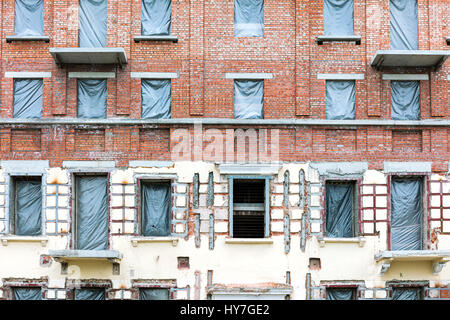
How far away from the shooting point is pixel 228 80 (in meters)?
14.9

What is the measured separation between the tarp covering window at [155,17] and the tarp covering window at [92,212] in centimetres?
506

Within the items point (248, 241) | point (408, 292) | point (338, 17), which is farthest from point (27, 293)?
point (338, 17)

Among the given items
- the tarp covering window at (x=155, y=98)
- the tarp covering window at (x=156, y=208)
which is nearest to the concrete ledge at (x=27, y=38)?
the tarp covering window at (x=155, y=98)

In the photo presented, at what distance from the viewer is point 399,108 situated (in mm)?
15016

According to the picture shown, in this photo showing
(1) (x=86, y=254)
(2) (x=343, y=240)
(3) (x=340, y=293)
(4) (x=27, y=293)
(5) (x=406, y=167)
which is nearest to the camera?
(1) (x=86, y=254)

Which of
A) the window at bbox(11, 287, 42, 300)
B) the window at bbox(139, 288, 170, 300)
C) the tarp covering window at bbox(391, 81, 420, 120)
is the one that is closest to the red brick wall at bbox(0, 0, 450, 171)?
the tarp covering window at bbox(391, 81, 420, 120)

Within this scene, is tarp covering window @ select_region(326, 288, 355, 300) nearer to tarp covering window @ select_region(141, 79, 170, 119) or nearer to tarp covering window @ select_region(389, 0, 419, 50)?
tarp covering window @ select_region(141, 79, 170, 119)

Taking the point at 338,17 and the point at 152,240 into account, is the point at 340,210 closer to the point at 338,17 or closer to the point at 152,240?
the point at 152,240

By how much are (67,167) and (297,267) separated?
25.5 ft

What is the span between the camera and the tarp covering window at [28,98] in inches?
589

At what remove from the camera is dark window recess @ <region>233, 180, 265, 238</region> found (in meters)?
14.6

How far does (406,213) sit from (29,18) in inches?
542

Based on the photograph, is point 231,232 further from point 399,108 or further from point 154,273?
point 399,108

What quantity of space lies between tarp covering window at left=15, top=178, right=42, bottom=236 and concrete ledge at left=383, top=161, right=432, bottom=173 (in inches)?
434
